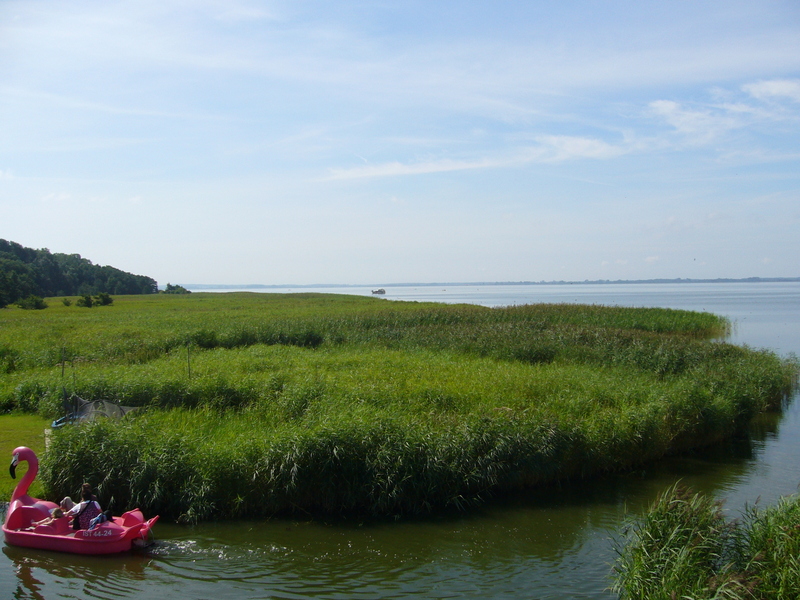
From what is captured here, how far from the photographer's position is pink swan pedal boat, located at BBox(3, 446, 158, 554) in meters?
10.4

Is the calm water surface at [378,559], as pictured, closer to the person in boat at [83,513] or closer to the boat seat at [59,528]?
the boat seat at [59,528]

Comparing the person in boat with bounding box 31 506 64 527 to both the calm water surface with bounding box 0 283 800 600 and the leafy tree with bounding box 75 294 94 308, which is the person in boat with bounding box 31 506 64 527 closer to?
the calm water surface with bounding box 0 283 800 600

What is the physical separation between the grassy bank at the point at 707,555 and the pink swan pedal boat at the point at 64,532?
318 inches

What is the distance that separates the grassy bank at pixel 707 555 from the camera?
23.8 ft

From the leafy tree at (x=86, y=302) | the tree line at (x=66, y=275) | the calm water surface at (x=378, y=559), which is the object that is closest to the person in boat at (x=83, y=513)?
the calm water surface at (x=378, y=559)

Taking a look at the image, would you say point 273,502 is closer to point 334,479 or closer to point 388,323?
point 334,479

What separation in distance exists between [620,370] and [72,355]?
923 inches

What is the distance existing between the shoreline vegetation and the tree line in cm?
7874

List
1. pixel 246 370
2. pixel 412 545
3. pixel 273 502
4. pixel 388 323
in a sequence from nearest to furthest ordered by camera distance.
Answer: pixel 412 545
pixel 273 502
pixel 246 370
pixel 388 323

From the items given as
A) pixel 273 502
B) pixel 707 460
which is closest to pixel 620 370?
pixel 707 460

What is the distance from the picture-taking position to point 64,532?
10609 millimetres

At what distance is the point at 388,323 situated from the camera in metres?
36.6

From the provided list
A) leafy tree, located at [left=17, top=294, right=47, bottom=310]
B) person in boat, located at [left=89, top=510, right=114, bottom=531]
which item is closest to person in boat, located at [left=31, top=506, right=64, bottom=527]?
person in boat, located at [left=89, top=510, right=114, bottom=531]

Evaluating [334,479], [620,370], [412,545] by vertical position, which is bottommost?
[412,545]
